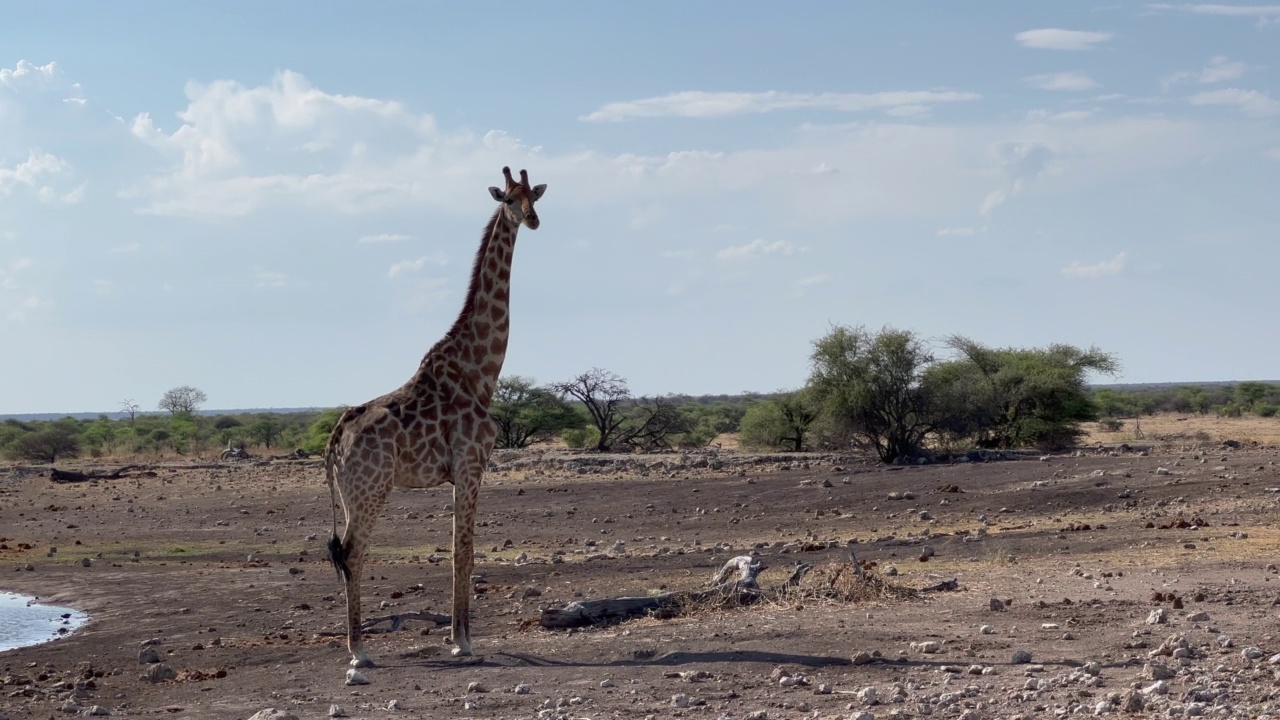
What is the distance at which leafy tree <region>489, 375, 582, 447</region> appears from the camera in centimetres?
5125

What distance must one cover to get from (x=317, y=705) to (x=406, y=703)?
62 cm

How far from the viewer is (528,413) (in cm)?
5209

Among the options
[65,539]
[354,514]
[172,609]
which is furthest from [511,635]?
[65,539]

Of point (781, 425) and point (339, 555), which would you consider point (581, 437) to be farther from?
point (339, 555)

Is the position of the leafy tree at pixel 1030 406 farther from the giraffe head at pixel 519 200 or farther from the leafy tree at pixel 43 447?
the leafy tree at pixel 43 447

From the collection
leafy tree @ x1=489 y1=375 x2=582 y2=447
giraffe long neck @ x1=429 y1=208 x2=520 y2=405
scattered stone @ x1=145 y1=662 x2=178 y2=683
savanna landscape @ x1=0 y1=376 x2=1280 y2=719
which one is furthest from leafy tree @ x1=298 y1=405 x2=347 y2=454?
scattered stone @ x1=145 y1=662 x2=178 y2=683

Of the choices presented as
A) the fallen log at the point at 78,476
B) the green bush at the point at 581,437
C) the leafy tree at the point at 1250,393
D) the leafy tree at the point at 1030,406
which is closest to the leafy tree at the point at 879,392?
the leafy tree at the point at 1030,406

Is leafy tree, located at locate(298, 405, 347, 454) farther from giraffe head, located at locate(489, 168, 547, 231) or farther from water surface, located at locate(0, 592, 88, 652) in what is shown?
giraffe head, located at locate(489, 168, 547, 231)

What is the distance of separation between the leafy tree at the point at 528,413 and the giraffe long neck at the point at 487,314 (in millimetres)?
37441

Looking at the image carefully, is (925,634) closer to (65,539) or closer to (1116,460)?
(65,539)

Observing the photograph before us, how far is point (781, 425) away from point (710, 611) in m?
31.4

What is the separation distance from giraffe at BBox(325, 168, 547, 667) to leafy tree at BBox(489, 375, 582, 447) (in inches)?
1479

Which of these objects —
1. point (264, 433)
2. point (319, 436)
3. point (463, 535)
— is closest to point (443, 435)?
point (463, 535)

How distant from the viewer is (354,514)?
37.5 feet
